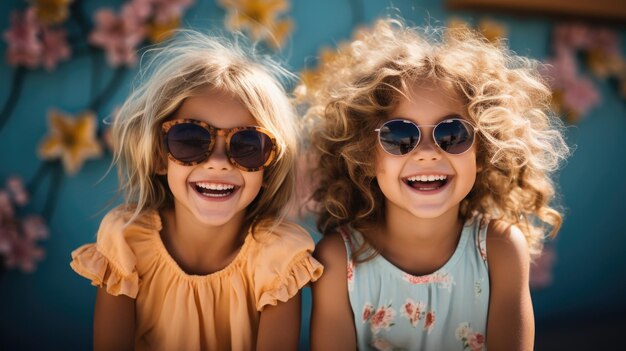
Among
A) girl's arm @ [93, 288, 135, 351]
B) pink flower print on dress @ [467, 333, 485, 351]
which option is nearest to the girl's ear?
girl's arm @ [93, 288, 135, 351]

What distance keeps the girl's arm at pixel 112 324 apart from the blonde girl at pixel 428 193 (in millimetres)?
520

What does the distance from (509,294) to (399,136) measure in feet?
1.84

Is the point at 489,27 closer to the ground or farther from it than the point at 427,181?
farther from it

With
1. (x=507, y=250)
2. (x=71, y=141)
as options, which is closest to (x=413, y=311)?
(x=507, y=250)

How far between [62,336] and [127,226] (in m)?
0.92

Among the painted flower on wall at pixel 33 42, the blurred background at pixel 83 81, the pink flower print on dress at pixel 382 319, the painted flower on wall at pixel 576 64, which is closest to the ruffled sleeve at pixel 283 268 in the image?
the pink flower print on dress at pixel 382 319

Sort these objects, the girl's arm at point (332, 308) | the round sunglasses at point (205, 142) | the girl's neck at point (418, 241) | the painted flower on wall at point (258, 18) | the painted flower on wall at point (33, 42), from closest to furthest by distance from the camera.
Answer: the round sunglasses at point (205, 142) → the girl's arm at point (332, 308) → the girl's neck at point (418, 241) → the painted flower on wall at point (33, 42) → the painted flower on wall at point (258, 18)

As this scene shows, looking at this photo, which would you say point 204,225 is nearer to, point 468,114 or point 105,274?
point 105,274

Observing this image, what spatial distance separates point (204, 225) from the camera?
1.95m

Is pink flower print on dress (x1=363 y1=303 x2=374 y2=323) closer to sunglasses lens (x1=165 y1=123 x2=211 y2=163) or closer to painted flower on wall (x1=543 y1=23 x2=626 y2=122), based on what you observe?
sunglasses lens (x1=165 y1=123 x2=211 y2=163)

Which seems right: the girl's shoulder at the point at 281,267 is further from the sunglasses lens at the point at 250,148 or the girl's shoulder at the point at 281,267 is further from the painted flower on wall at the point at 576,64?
the painted flower on wall at the point at 576,64

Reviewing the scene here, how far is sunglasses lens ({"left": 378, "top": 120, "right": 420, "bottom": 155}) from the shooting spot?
1.78 metres

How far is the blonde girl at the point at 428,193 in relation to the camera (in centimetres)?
183

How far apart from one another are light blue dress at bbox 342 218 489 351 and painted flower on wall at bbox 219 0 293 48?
1.00 metres
